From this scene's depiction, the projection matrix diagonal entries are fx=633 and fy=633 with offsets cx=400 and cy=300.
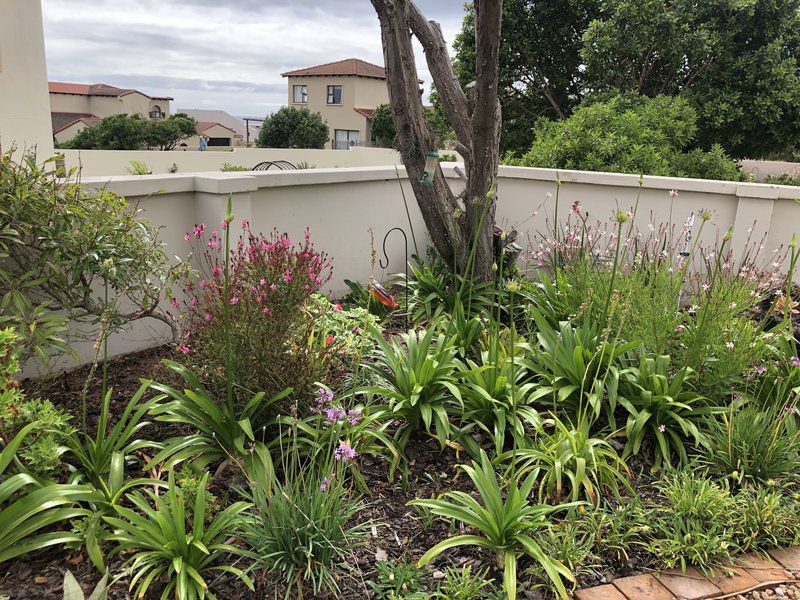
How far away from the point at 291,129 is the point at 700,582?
1439 inches

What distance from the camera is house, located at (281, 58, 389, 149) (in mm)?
46719

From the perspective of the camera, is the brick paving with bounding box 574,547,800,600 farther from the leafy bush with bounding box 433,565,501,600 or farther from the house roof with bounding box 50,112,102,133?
the house roof with bounding box 50,112,102,133

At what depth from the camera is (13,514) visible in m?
2.25

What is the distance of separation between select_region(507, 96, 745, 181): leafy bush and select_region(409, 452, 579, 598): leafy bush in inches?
200

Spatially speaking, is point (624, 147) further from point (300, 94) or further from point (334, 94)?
point (300, 94)

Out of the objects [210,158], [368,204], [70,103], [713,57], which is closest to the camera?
[368,204]

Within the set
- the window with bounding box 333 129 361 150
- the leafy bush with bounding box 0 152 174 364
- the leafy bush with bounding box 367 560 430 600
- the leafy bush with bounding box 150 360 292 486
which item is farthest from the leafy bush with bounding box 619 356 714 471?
the window with bounding box 333 129 361 150

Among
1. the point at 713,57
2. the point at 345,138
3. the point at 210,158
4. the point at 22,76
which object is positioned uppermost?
the point at 713,57

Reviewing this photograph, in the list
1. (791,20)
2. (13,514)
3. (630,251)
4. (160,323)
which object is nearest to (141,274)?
(160,323)

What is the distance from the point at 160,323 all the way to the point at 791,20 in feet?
43.0

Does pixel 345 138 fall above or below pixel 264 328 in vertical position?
above

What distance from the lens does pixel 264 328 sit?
303 centimetres

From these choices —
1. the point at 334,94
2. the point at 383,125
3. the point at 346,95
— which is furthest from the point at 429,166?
the point at 334,94

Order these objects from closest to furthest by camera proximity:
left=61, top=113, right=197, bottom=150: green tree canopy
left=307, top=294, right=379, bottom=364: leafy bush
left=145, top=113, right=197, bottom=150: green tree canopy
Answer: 1. left=307, top=294, right=379, bottom=364: leafy bush
2. left=61, top=113, right=197, bottom=150: green tree canopy
3. left=145, top=113, right=197, bottom=150: green tree canopy
